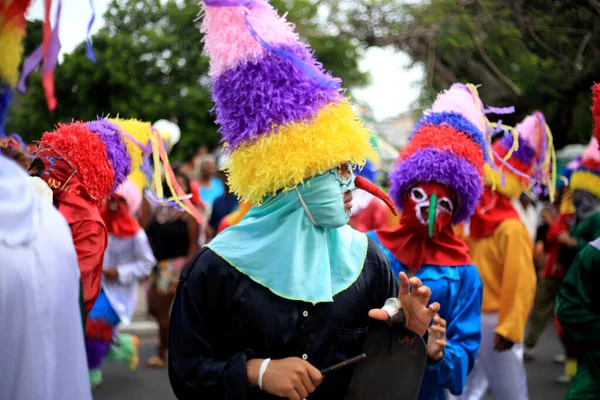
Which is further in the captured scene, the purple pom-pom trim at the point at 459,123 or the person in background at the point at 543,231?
the person in background at the point at 543,231

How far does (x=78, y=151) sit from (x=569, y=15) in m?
3.64

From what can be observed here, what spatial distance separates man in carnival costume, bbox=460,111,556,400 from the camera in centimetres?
499

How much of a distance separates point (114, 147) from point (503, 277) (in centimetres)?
273

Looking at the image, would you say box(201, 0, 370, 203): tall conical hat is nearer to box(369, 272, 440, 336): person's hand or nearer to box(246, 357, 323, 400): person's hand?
box(369, 272, 440, 336): person's hand

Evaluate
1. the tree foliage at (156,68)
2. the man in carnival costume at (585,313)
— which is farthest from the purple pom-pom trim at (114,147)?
the tree foliage at (156,68)

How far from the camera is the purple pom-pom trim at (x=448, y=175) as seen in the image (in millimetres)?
4113

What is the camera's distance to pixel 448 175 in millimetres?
4125

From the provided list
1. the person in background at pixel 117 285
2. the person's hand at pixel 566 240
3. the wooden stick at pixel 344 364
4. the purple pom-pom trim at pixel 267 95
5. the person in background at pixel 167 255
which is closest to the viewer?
the wooden stick at pixel 344 364

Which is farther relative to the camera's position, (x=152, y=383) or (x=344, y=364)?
(x=152, y=383)

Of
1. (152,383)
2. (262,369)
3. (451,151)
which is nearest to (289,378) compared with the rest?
(262,369)

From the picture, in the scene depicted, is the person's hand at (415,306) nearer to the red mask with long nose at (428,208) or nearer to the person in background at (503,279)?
the red mask with long nose at (428,208)

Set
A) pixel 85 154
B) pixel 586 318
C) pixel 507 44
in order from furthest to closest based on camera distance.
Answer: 1. pixel 507 44
2. pixel 85 154
3. pixel 586 318

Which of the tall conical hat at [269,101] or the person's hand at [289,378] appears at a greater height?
the tall conical hat at [269,101]

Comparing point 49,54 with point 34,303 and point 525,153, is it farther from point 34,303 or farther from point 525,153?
point 525,153
